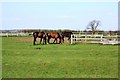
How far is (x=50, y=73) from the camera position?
11.7 meters

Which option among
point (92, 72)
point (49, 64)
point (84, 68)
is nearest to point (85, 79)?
point (92, 72)

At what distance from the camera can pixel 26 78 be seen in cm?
1068

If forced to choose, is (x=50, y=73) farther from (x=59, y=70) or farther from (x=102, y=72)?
(x=102, y=72)

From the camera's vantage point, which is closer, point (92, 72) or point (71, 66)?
point (92, 72)

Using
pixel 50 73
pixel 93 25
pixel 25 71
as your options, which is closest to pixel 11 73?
pixel 25 71

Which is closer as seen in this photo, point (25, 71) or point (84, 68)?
point (25, 71)

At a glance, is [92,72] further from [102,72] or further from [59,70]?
[59,70]

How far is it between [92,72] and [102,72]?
36 centimetres

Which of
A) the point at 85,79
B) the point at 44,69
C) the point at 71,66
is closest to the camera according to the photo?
the point at 85,79

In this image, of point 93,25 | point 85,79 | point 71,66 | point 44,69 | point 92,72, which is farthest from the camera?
point 93,25

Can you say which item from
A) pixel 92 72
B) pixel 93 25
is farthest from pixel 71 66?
pixel 93 25

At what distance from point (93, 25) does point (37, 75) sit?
106336 millimetres

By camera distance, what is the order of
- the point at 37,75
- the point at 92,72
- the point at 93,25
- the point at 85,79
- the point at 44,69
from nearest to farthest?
the point at 85,79 < the point at 37,75 < the point at 92,72 < the point at 44,69 < the point at 93,25

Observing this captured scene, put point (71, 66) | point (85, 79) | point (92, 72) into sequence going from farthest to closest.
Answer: point (71, 66) < point (92, 72) < point (85, 79)
